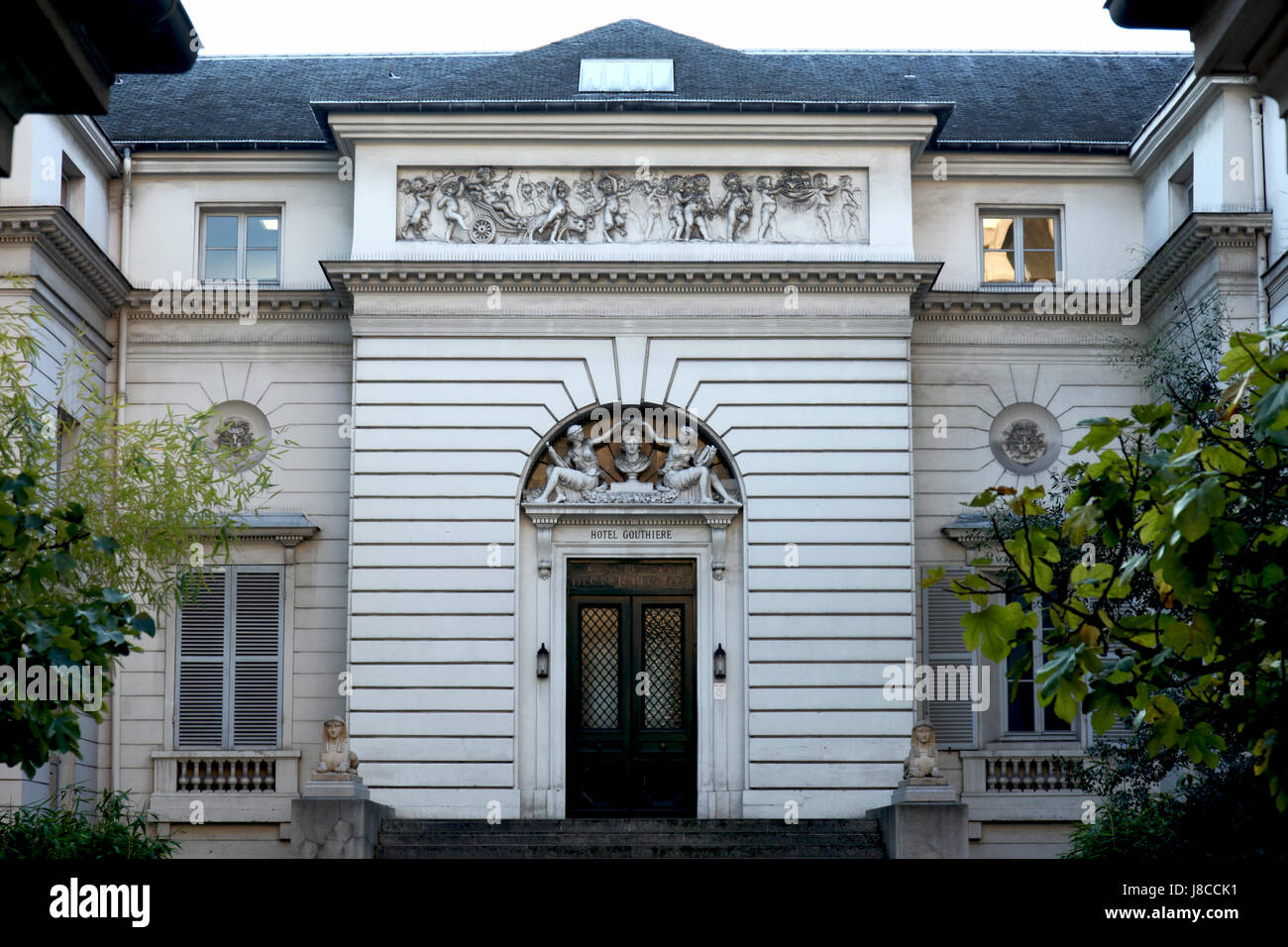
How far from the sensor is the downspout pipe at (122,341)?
24.6 meters

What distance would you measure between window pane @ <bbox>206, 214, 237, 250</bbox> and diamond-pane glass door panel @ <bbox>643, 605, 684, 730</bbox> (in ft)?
29.0

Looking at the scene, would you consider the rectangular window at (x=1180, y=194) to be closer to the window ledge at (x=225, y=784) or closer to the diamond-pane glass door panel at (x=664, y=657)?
the diamond-pane glass door panel at (x=664, y=657)

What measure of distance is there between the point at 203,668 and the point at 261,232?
687 cm

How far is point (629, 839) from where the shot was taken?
21.7 m

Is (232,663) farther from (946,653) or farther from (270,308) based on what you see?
(946,653)

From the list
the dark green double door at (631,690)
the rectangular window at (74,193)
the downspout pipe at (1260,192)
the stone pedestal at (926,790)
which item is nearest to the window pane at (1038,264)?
the downspout pipe at (1260,192)

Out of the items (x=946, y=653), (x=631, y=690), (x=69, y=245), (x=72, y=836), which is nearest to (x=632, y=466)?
(x=631, y=690)

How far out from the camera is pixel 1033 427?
25.9 m

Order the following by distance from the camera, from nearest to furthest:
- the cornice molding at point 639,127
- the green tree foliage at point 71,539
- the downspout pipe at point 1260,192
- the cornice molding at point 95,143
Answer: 1. the green tree foliage at point 71,539
2. the downspout pipe at point 1260,192
3. the cornice molding at point 95,143
4. the cornice molding at point 639,127

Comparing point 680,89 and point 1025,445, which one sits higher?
point 680,89

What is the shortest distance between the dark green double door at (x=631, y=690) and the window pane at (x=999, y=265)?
682 centimetres

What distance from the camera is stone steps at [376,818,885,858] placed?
21484 millimetres
